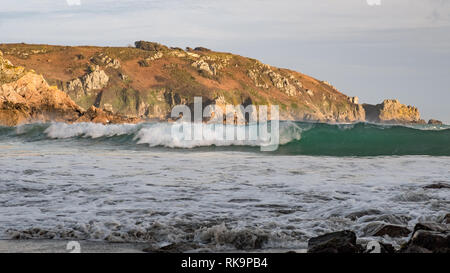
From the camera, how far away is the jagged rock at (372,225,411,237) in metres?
4.92

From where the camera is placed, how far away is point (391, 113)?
189 meters

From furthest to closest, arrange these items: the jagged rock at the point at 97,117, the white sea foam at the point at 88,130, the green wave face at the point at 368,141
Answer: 1. the jagged rock at the point at 97,117
2. the white sea foam at the point at 88,130
3. the green wave face at the point at 368,141

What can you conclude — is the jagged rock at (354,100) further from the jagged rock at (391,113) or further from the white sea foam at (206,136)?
the white sea foam at (206,136)

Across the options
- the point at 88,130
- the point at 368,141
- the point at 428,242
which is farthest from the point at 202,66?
the point at 428,242

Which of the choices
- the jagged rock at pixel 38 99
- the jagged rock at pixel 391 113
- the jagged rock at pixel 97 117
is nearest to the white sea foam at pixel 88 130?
the jagged rock at pixel 38 99

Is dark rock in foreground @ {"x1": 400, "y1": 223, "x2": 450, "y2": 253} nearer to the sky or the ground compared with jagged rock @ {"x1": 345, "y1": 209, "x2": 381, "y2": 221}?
nearer to the sky

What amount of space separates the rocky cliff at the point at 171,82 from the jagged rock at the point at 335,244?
120984mm

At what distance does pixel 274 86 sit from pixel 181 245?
174073mm

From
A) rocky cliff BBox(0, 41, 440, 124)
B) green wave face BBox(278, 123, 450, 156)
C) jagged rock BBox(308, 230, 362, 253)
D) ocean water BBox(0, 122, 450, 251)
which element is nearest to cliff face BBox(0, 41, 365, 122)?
rocky cliff BBox(0, 41, 440, 124)

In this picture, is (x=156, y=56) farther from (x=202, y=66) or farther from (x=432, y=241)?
(x=432, y=241)

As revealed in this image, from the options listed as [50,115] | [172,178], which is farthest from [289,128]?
[50,115]

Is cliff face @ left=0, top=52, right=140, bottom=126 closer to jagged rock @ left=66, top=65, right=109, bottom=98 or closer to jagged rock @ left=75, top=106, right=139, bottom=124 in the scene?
jagged rock @ left=75, top=106, right=139, bottom=124

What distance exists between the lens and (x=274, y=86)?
176500mm

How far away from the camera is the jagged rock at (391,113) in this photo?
188 metres
